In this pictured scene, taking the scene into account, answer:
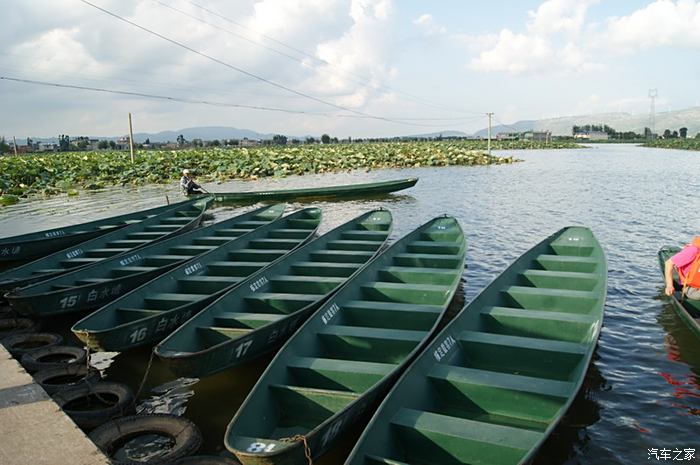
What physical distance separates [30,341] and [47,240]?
19.9 ft

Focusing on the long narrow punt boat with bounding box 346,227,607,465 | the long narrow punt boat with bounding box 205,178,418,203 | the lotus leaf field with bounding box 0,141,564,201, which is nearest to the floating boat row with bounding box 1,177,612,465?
the long narrow punt boat with bounding box 346,227,607,465

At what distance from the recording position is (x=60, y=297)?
9.31m

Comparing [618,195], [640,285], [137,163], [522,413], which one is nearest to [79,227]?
[522,413]

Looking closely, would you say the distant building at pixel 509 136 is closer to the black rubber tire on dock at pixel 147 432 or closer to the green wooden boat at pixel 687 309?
the green wooden boat at pixel 687 309

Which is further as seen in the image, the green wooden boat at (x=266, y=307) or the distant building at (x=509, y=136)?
the distant building at (x=509, y=136)

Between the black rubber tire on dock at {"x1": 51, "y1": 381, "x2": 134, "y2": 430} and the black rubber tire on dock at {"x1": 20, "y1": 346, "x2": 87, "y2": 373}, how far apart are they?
989 millimetres

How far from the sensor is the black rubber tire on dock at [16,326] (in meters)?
9.50

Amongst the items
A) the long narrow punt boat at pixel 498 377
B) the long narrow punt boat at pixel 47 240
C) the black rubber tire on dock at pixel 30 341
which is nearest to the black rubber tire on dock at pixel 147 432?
the long narrow punt boat at pixel 498 377

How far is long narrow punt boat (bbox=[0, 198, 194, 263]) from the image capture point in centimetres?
1357

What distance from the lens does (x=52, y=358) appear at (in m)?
8.48

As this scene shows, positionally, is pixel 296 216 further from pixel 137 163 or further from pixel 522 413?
pixel 137 163

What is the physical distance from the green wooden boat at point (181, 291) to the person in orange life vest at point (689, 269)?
23.9 ft

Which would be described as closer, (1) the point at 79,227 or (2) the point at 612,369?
(2) the point at 612,369

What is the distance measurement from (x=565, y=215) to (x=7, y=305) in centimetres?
2016
